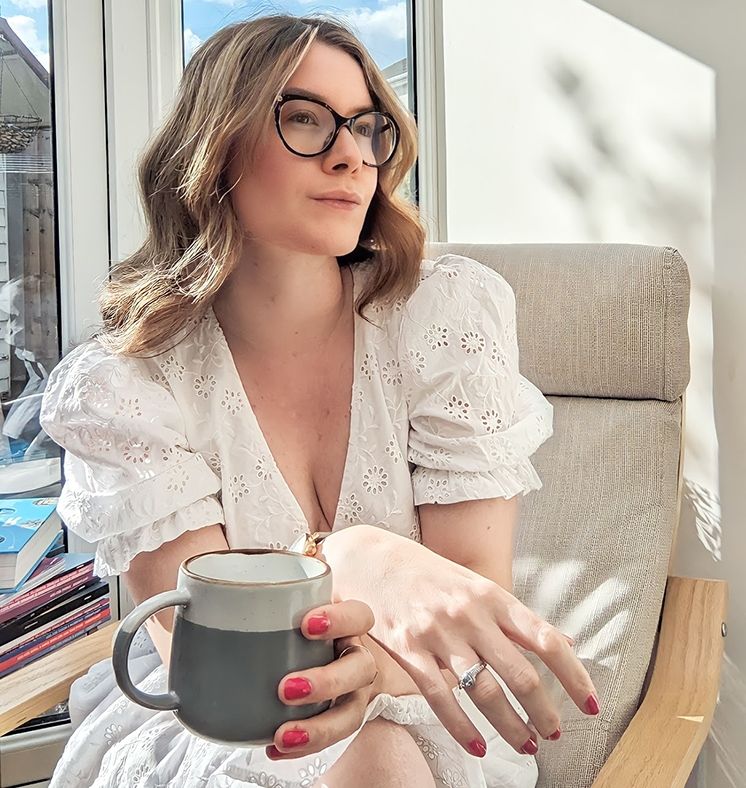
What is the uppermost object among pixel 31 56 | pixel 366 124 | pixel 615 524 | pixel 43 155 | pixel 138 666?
pixel 31 56

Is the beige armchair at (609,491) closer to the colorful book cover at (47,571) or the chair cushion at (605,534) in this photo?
the chair cushion at (605,534)

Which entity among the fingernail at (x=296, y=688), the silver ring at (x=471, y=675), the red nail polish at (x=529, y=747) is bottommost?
the red nail polish at (x=529, y=747)

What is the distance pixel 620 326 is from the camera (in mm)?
1426

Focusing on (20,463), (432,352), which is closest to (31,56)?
(20,463)

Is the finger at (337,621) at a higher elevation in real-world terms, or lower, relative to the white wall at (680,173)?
lower

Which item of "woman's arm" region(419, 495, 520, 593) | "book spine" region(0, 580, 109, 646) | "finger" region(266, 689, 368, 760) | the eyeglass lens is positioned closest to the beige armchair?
"book spine" region(0, 580, 109, 646)

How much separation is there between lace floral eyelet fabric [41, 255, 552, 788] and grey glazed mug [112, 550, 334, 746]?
0.33m

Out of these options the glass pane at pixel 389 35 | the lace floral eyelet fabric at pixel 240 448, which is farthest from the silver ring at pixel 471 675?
the glass pane at pixel 389 35

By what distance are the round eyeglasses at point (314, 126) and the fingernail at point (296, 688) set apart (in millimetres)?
595

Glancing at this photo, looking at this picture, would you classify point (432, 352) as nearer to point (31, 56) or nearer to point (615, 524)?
point (615, 524)

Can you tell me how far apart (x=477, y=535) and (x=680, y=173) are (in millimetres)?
844

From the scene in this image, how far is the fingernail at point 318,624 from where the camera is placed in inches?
22.2

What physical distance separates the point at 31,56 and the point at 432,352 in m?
1.00

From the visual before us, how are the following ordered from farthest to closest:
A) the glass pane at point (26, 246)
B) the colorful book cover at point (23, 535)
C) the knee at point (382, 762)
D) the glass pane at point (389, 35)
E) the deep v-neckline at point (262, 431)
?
the glass pane at point (389, 35) → the glass pane at point (26, 246) → the colorful book cover at point (23, 535) → the deep v-neckline at point (262, 431) → the knee at point (382, 762)
